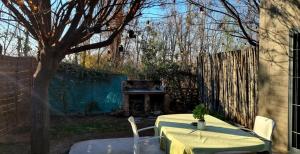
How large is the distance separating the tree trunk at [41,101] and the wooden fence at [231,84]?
15.5 ft

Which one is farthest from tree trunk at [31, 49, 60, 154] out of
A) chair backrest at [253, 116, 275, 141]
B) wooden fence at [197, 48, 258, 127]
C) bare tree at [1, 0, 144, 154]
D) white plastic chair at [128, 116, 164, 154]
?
wooden fence at [197, 48, 258, 127]

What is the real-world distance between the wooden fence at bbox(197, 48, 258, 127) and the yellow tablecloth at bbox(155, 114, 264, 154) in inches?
140

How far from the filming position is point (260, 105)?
22.3 feet

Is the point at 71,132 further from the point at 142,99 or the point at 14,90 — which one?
the point at 142,99

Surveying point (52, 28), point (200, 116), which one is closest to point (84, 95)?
point (52, 28)

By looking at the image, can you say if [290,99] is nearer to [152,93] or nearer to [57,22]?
[57,22]

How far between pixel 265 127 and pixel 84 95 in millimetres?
8374

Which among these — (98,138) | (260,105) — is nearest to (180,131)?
(260,105)

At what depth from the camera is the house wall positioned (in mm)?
5857

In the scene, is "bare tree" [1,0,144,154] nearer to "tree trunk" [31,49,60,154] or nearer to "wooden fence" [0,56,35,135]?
"tree trunk" [31,49,60,154]

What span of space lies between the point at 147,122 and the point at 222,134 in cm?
594

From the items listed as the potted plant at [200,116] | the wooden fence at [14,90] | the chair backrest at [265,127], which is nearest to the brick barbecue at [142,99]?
the wooden fence at [14,90]

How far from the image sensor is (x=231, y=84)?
9.76 m

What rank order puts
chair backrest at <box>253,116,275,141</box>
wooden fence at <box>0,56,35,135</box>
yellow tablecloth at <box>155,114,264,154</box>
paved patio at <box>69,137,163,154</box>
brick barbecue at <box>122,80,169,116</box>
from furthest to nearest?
1. brick barbecue at <box>122,80,169,116</box>
2. wooden fence at <box>0,56,35,135</box>
3. paved patio at <box>69,137,163,154</box>
4. chair backrest at <box>253,116,275,141</box>
5. yellow tablecloth at <box>155,114,264,154</box>
